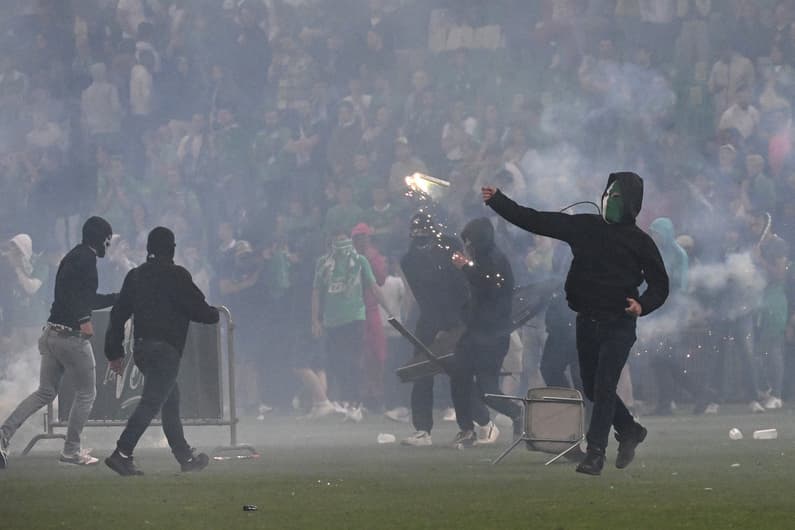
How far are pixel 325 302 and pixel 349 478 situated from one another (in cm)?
880

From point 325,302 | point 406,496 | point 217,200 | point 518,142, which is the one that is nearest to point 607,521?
point 406,496

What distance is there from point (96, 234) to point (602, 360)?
166 inches

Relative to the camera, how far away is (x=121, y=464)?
13.0m

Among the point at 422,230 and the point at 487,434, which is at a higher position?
the point at 422,230

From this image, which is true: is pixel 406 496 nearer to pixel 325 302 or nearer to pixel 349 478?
pixel 349 478

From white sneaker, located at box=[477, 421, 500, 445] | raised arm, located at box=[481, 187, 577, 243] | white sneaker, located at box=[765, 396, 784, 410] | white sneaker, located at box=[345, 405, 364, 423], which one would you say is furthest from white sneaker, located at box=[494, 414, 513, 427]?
raised arm, located at box=[481, 187, 577, 243]

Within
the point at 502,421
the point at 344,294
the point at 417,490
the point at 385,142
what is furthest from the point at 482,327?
the point at 385,142

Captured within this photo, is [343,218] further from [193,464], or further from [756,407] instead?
[193,464]

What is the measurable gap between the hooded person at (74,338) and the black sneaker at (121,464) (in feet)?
4.14

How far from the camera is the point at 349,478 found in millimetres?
12609

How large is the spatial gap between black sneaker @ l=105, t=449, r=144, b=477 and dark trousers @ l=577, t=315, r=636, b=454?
319 centimetres

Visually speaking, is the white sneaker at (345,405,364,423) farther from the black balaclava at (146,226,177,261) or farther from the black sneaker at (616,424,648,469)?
the black sneaker at (616,424,648,469)

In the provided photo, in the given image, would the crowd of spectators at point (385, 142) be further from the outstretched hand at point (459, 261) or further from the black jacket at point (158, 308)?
the black jacket at point (158, 308)

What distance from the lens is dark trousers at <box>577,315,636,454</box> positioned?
11.7 metres
